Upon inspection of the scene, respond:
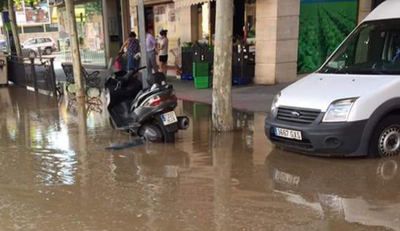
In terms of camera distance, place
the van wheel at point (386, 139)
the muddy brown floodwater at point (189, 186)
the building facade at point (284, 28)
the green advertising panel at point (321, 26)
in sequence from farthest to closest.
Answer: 1. the green advertising panel at point (321, 26)
2. the building facade at point (284, 28)
3. the van wheel at point (386, 139)
4. the muddy brown floodwater at point (189, 186)

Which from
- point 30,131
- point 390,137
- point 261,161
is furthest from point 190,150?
point 30,131

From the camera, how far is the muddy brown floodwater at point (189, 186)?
4.50m

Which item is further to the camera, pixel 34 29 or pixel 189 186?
pixel 34 29

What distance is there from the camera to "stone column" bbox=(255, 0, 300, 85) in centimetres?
1324

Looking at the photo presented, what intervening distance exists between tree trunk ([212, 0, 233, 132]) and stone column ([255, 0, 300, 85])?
5572mm

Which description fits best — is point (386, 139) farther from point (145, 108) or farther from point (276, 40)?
point (276, 40)

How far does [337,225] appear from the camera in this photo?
4.31 m

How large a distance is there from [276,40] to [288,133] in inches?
291

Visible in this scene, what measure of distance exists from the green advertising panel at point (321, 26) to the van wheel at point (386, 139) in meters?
8.43

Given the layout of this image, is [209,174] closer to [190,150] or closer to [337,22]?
[190,150]

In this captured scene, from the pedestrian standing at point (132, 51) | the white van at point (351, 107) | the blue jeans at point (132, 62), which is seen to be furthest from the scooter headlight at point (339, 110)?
the blue jeans at point (132, 62)

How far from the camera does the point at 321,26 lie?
1472cm

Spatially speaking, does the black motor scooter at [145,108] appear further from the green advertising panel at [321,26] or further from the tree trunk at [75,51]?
the green advertising panel at [321,26]

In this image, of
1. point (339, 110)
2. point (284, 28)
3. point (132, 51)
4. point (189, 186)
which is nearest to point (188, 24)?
point (132, 51)
